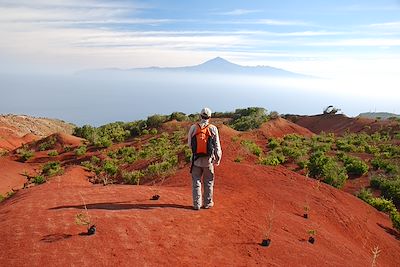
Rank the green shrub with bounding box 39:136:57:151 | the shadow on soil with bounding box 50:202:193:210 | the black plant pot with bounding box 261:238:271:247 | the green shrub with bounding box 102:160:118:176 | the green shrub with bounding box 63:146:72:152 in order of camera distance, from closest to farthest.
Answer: the black plant pot with bounding box 261:238:271:247, the shadow on soil with bounding box 50:202:193:210, the green shrub with bounding box 102:160:118:176, the green shrub with bounding box 63:146:72:152, the green shrub with bounding box 39:136:57:151

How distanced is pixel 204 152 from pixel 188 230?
5.27ft

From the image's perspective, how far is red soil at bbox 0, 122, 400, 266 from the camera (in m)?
5.64

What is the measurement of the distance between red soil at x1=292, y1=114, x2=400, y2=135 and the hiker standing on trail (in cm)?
3260

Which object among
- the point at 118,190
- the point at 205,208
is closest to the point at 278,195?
the point at 205,208

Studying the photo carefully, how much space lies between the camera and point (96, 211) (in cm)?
709

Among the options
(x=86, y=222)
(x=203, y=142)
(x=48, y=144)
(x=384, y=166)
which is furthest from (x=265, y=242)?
(x=48, y=144)

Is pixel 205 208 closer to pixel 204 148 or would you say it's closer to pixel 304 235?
pixel 204 148

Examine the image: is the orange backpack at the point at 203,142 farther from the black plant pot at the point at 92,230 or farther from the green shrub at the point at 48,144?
the green shrub at the point at 48,144

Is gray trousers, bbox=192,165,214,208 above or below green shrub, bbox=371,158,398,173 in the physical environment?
above

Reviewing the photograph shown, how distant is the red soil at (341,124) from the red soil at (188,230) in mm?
29196

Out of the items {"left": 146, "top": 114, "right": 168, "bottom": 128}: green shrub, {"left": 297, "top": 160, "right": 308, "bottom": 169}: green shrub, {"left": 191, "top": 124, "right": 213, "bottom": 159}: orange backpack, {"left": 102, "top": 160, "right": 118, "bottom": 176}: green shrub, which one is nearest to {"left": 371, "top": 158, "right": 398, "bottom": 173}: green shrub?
{"left": 297, "top": 160, "right": 308, "bottom": 169}: green shrub

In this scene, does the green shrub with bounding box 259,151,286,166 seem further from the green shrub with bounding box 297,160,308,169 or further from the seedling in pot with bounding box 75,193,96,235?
the seedling in pot with bounding box 75,193,96,235

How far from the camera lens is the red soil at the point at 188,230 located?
5637 millimetres

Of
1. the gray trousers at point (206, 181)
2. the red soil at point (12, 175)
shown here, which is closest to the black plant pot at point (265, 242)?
the gray trousers at point (206, 181)
